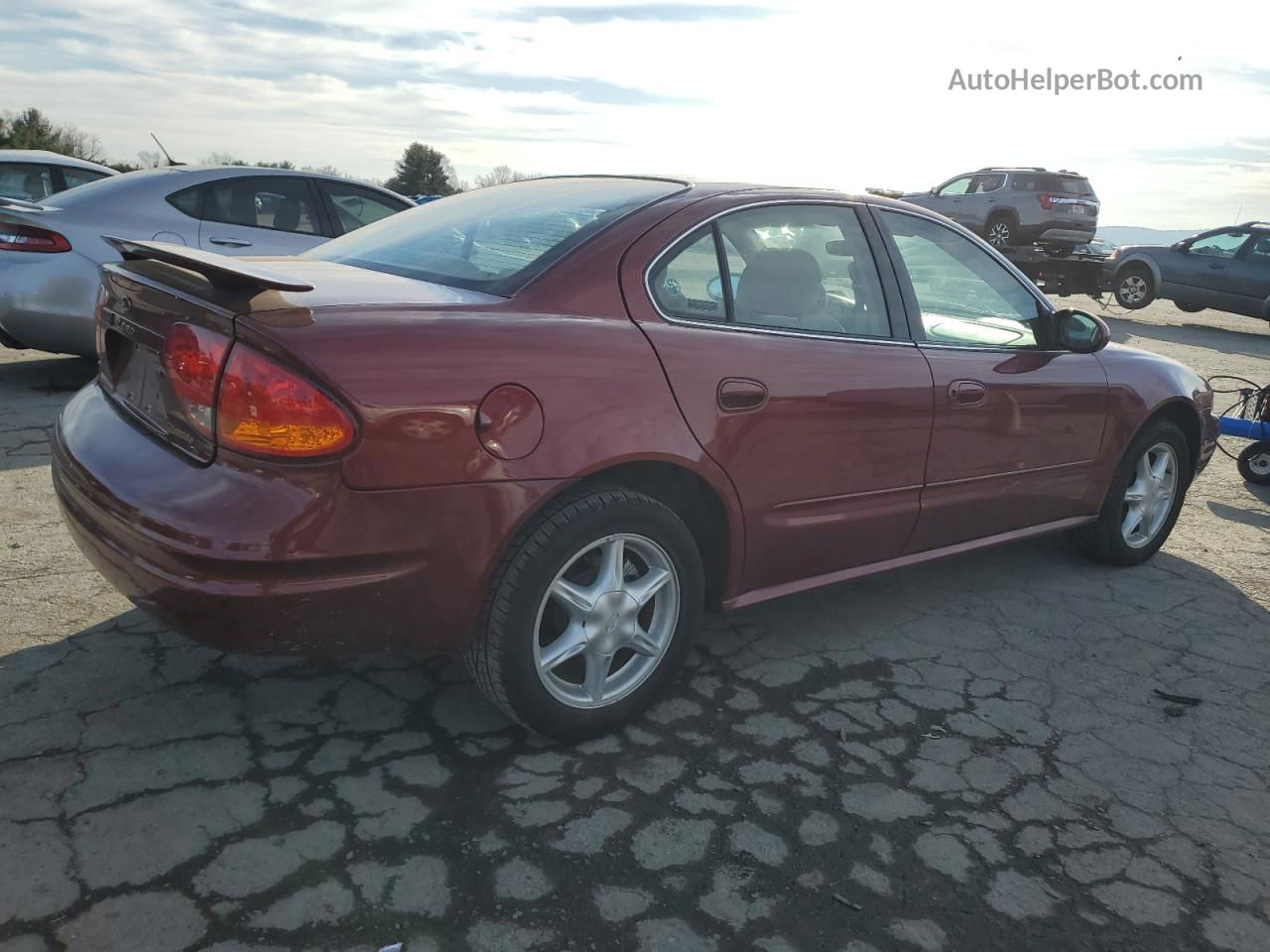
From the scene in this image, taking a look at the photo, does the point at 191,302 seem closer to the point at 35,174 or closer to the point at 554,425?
the point at 554,425

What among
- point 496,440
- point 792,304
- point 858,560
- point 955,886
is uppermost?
point 792,304

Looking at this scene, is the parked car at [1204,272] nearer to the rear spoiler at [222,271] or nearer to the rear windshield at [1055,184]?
the rear windshield at [1055,184]

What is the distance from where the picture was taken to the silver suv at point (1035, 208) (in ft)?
63.8

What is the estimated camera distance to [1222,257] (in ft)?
52.3

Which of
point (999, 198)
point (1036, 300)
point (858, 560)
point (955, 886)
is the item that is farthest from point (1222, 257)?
point (955, 886)

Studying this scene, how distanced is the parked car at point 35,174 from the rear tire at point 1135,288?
50.9 feet

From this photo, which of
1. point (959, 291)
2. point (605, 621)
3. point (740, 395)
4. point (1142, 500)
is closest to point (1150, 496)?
point (1142, 500)

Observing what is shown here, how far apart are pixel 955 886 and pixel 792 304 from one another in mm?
1751

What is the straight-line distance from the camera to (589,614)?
2.72m

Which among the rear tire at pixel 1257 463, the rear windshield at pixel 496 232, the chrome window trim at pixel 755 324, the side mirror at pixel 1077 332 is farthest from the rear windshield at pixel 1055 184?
the rear windshield at pixel 496 232

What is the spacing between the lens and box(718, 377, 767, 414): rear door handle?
9.43ft

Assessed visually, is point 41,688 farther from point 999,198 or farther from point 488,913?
point 999,198

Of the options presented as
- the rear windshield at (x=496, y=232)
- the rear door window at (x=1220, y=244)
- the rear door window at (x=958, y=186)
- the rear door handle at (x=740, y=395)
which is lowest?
the rear door handle at (x=740, y=395)

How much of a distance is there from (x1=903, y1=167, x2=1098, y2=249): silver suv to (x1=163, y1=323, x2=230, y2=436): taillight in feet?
63.0
